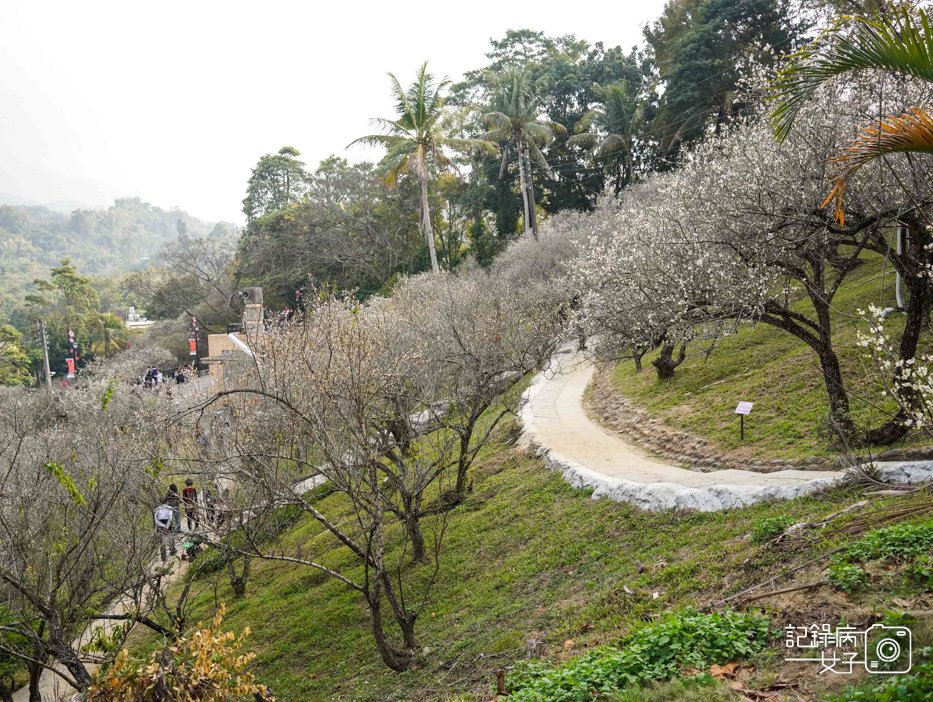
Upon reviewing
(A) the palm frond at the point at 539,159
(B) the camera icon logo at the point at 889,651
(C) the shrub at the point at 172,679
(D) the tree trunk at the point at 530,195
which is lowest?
(B) the camera icon logo at the point at 889,651

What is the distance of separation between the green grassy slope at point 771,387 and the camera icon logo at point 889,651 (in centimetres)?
500

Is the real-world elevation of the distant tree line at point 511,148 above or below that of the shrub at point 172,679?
above

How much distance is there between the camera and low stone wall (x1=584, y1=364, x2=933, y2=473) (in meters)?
9.76

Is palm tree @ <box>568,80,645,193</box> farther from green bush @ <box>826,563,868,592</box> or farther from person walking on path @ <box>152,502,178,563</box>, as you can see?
green bush @ <box>826,563,868,592</box>

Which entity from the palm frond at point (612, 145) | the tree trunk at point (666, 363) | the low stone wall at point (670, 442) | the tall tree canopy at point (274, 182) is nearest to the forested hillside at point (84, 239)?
the tall tree canopy at point (274, 182)

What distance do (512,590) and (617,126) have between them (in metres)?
31.8

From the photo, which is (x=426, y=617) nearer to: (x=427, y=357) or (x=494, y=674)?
(x=494, y=674)

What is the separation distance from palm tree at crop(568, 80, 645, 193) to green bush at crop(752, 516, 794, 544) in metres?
30.0

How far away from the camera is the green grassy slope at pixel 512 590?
7.42 m

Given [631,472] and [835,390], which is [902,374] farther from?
[631,472]

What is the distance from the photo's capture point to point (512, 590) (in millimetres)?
9953

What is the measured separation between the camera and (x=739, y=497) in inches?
361

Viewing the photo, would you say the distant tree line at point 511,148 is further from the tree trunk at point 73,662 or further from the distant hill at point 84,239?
the distant hill at point 84,239

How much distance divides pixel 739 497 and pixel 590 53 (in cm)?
3843
